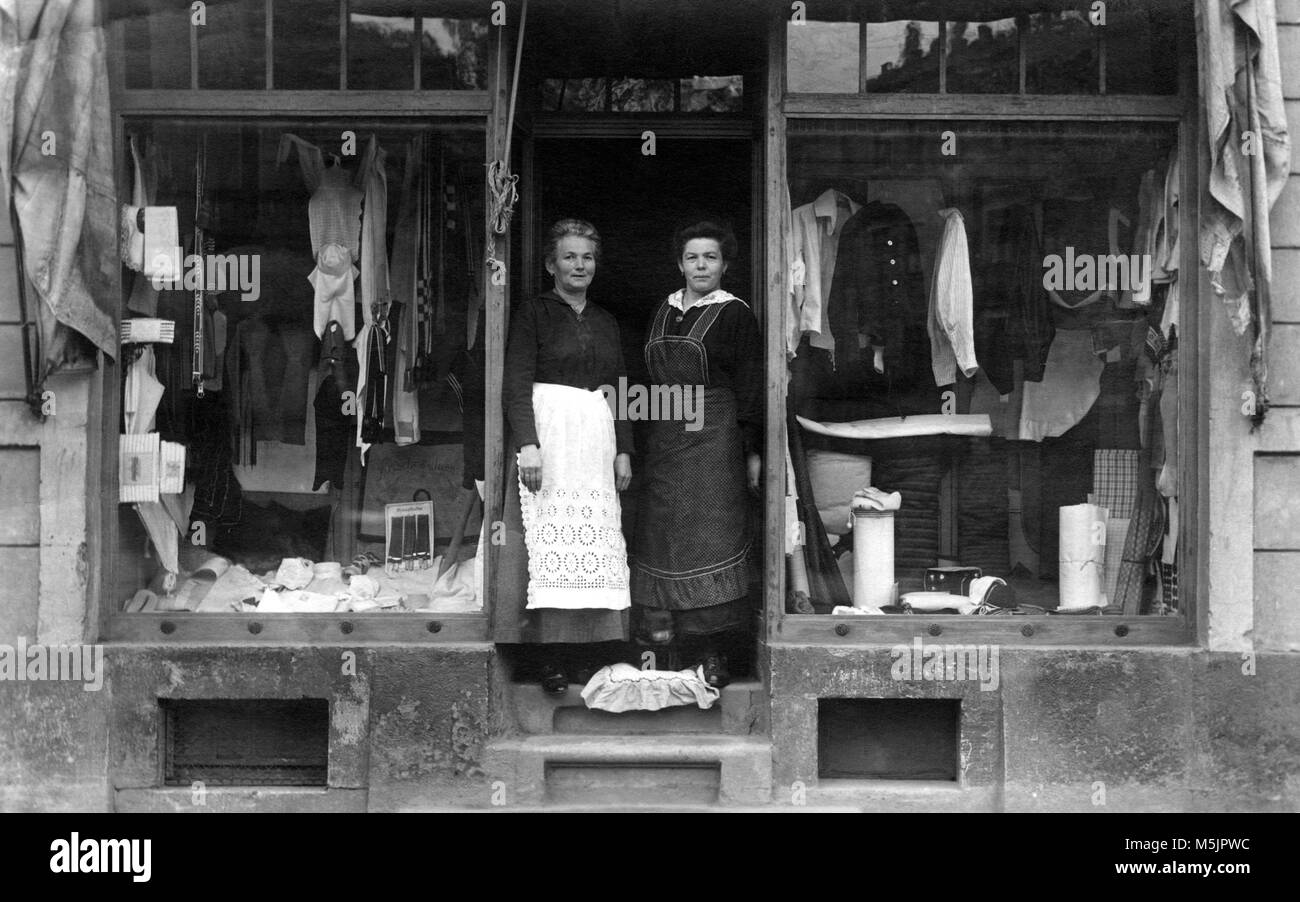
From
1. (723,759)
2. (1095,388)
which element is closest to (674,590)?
(723,759)

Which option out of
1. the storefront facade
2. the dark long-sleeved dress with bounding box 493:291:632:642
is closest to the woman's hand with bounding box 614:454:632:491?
the dark long-sleeved dress with bounding box 493:291:632:642

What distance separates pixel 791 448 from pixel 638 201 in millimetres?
1642

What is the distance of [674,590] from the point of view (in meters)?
6.32

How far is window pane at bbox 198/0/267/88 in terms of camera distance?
20.0 ft

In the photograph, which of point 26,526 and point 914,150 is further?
point 914,150

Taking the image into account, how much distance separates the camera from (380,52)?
612cm

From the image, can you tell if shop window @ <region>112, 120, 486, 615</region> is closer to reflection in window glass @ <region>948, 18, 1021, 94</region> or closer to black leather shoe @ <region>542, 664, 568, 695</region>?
black leather shoe @ <region>542, 664, 568, 695</region>

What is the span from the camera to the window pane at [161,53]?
608 cm

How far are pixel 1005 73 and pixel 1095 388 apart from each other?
5.06 ft

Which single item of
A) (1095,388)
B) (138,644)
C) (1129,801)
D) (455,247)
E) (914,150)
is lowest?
(1129,801)

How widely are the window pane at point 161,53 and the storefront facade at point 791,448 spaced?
0.05ft

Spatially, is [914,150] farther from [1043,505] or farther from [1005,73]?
[1043,505]

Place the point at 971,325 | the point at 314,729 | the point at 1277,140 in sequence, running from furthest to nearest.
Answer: the point at 971,325
the point at 314,729
the point at 1277,140

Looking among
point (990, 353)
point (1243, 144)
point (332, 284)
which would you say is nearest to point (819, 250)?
point (990, 353)
